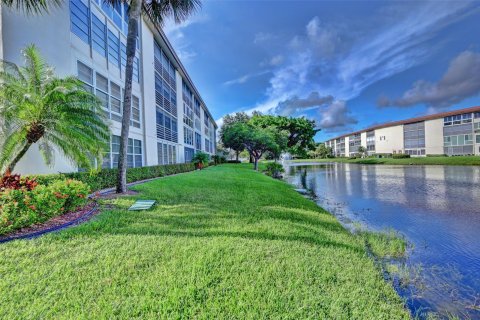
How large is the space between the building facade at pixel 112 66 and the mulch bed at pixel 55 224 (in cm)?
327

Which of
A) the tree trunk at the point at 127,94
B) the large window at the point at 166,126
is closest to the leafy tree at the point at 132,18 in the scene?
the tree trunk at the point at 127,94

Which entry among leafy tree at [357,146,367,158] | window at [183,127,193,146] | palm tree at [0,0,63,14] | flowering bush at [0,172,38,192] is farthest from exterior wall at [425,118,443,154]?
flowering bush at [0,172,38,192]

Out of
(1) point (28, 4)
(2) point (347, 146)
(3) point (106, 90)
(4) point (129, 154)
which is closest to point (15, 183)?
(1) point (28, 4)

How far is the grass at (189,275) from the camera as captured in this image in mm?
2855

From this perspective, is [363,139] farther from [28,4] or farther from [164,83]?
[28,4]

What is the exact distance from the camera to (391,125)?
71438 mm

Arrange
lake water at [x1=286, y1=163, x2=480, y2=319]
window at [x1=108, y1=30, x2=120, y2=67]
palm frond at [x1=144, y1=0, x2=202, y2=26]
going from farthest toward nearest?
window at [x1=108, y1=30, x2=120, y2=67] → palm frond at [x1=144, y1=0, x2=202, y2=26] → lake water at [x1=286, y1=163, x2=480, y2=319]

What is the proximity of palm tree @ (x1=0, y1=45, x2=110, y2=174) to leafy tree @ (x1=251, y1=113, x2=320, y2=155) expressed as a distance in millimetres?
38563

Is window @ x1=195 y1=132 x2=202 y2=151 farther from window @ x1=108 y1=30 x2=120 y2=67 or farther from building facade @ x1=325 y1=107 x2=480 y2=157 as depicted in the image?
building facade @ x1=325 y1=107 x2=480 y2=157

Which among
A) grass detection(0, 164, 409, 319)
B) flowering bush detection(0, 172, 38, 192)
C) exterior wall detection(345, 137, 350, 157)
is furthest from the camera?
exterior wall detection(345, 137, 350, 157)

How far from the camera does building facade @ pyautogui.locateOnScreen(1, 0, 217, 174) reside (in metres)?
8.77

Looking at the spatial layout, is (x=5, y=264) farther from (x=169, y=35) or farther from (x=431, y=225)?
(x=169, y=35)

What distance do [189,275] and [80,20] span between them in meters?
13.2

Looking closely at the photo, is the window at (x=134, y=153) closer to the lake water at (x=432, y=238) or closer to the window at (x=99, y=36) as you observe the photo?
the window at (x=99, y=36)
